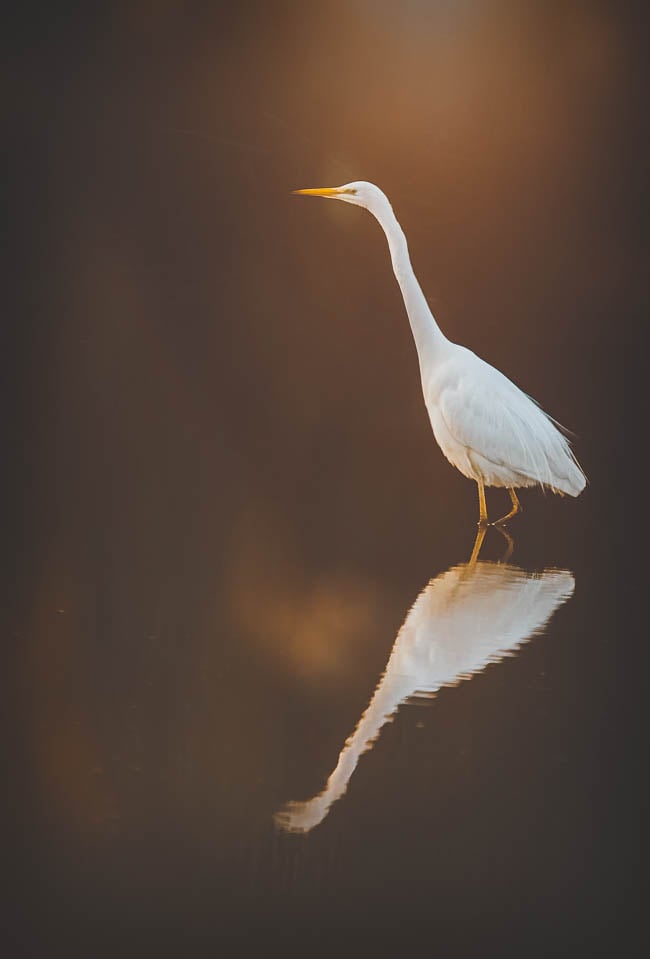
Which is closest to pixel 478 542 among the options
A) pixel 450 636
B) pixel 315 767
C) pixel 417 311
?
pixel 417 311

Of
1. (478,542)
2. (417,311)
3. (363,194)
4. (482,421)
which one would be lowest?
(478,542)

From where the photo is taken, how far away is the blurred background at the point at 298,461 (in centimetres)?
132

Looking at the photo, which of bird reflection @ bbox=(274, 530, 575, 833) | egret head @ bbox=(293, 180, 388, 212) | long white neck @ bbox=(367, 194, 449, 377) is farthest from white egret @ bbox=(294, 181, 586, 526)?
bird reflection @ bbox=(274, 530, 575, 833)

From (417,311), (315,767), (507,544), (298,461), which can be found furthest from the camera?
(298,461)

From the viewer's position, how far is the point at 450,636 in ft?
7.08

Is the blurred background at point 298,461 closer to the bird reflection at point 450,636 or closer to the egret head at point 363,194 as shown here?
the bird reflection at point 450,636

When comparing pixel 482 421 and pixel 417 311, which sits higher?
pixel 417 311

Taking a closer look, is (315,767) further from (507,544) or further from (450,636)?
(507,544)

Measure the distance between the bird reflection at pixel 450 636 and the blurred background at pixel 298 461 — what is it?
0.03 meters

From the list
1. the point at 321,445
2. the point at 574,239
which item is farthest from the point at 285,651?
the point at 574,239

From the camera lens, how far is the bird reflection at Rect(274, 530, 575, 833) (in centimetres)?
157

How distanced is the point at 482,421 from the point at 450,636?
1.17 metres

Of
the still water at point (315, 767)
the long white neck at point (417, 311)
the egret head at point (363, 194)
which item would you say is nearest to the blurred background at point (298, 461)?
the still water at point (315, 767)

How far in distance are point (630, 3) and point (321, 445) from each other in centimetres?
220
